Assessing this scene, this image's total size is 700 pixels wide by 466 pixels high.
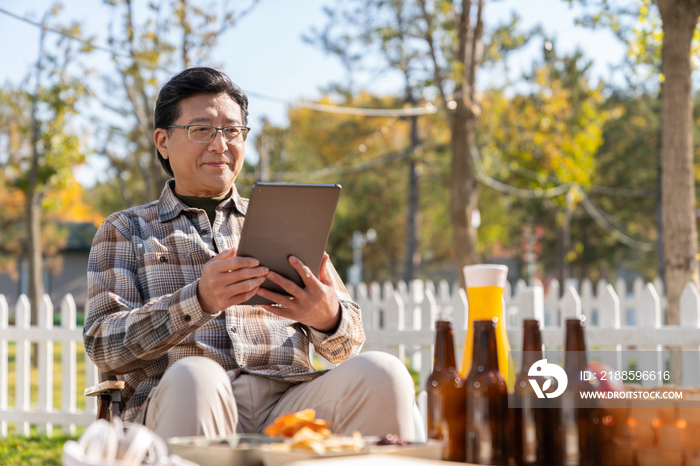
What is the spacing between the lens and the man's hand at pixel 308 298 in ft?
5.97

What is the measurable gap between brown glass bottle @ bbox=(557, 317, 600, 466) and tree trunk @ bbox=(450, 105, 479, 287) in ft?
22.6

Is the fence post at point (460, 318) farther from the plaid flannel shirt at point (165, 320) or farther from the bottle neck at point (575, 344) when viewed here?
the bottle neck at point (575, 344)

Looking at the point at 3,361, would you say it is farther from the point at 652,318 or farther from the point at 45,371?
the point at 652,318

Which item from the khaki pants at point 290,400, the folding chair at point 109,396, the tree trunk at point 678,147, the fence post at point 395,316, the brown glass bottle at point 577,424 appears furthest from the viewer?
the fence post at point 395,316

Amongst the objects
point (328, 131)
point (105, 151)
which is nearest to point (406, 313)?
point (105, 151)

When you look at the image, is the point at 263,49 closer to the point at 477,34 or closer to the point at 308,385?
the point at 477,34

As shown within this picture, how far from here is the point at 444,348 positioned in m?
1.47

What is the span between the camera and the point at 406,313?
850cm

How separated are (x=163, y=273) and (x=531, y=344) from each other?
49.2 inches

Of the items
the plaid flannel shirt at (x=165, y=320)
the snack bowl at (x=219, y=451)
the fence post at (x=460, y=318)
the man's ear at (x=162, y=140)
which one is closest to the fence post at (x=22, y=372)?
the fence post at (x=460, y=318)

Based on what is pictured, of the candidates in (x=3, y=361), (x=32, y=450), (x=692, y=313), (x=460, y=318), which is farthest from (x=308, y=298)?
(x=3, y=361)

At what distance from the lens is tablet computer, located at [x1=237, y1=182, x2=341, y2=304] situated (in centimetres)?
168

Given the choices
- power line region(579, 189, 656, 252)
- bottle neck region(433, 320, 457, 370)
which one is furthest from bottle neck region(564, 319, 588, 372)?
power line region(579, 189, 656, 252)

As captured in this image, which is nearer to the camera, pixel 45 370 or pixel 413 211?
pixel 45 370
